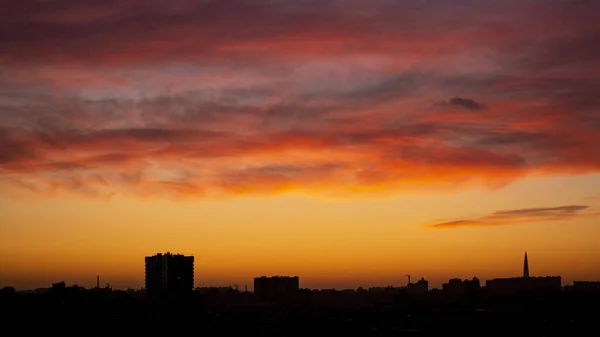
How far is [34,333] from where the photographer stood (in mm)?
197375

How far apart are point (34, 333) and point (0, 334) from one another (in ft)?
26.5

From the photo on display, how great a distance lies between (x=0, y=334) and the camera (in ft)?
630
